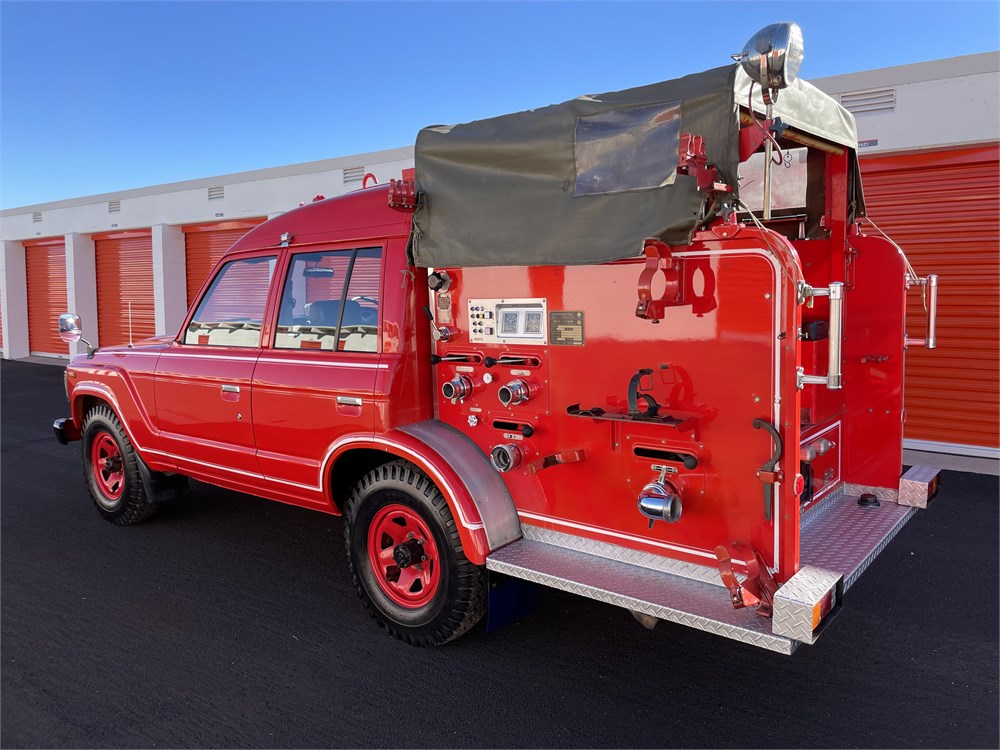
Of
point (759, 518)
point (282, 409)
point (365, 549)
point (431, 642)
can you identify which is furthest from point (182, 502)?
point (759, 518)

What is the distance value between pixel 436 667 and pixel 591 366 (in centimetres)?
172

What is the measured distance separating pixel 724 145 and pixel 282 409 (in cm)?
286

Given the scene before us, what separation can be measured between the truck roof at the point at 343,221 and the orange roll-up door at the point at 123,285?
46.8ft

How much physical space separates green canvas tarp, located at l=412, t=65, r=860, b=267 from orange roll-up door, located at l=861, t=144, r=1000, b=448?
463cm

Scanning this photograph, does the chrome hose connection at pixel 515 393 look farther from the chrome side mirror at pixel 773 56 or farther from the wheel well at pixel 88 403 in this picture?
the wheel well at pixel 88 403

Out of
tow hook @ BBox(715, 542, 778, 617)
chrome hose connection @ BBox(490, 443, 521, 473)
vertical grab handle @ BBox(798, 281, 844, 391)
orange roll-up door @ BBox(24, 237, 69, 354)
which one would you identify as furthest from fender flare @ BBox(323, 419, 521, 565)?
orange roll-up door @ BBox(24, 237, 69, 354)

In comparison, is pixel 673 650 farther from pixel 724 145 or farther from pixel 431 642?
pixel 724 145

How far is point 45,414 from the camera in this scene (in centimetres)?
1152

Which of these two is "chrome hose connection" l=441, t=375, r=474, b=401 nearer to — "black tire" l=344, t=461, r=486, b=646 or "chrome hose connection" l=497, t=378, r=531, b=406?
"chrome hose connection" l=497, t=378, r=531, b=406

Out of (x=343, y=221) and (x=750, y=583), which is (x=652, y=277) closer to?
(x=750, y=583)

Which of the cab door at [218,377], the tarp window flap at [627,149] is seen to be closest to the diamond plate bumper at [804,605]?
the tarp window flap at [627,149]

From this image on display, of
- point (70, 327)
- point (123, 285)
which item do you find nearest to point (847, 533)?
point (70, 327)

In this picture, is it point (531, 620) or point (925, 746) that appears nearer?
point (925, 746)

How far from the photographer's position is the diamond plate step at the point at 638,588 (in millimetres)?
2863
